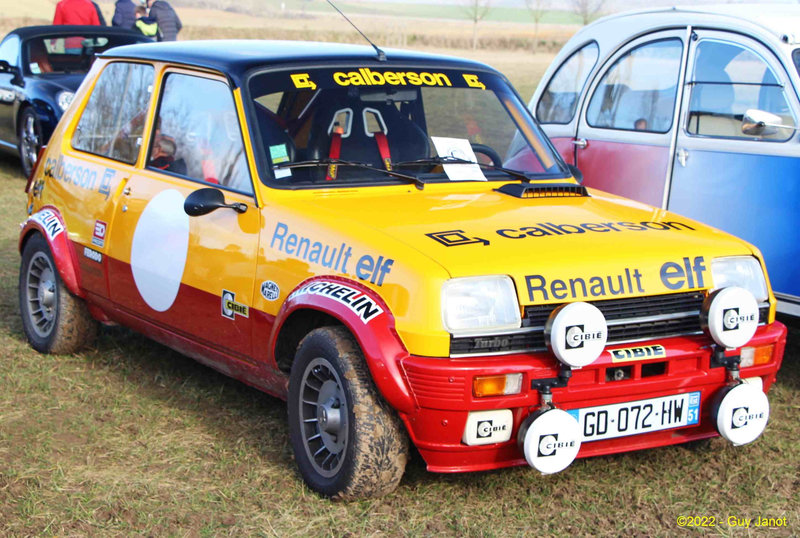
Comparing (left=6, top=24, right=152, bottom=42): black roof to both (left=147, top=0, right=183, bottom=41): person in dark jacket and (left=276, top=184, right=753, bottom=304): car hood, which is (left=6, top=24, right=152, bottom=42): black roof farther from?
(left=276, top=184, right=753, bottom=304): car hood

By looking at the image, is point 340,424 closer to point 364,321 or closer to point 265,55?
point 364,321

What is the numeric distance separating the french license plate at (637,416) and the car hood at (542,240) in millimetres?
416

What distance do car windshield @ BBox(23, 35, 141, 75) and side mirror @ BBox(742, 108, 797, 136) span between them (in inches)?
342

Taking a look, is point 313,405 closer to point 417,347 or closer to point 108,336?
point 417,347

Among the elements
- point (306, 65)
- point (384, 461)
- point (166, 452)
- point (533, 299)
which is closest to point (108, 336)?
point (166, 452)

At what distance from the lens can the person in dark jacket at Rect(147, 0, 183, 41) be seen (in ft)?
48.6

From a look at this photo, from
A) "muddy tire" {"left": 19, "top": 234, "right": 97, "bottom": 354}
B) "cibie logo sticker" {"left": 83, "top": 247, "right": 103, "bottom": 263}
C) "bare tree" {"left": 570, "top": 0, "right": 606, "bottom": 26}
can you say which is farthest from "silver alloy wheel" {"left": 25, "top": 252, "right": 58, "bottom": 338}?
"bare tree" {"left": 570, "top": 0, "right": 606, "bottom": 26}

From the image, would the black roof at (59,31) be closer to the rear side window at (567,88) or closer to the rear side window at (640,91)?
the rear side window at (567,88)

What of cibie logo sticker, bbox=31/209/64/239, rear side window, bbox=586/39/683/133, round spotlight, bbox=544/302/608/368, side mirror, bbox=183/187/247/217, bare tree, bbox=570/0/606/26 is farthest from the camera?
bare tree, bbox=570/0/606/26

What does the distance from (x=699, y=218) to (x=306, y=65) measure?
105 inches

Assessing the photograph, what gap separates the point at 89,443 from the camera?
4.67 metres

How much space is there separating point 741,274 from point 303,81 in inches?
82.7

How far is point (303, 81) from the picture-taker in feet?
15.6

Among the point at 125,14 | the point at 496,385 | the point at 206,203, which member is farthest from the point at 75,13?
the point at 496,385
